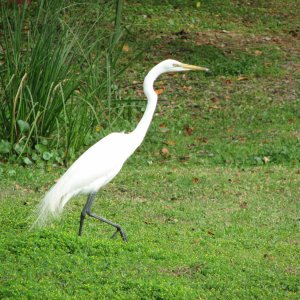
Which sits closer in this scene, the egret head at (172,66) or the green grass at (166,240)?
the green grass at (166,240)

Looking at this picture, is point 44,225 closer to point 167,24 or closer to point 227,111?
point 227,111

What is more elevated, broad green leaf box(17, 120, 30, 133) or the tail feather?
the tail feather

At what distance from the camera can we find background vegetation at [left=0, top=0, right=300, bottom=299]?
20.2ft

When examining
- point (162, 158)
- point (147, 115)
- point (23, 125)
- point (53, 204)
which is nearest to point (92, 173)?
point (53, 204)

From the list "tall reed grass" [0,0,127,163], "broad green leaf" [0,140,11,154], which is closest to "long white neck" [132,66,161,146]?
"tall reed grass" [0,0,127,163]

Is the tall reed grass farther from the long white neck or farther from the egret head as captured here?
the long white neck

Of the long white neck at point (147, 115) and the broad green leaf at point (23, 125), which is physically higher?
the long white neck at point (147, 115)

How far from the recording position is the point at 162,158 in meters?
11.1

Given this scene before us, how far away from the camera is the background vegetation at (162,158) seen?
6160 millimetres

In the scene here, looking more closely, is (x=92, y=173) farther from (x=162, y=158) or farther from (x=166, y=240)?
(x=162, y=158)

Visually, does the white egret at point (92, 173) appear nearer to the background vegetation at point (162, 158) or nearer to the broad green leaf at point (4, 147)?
the background vegetation at point (162, 158)

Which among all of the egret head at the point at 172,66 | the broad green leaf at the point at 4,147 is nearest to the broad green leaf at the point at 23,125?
the broad green leaf at the point at 4,147

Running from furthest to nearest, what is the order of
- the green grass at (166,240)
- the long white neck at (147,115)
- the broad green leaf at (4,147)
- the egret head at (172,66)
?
1. the broad green leaf at (4,147)
2. the egret head at (172,66)
3. the long white neck at (147,115)
4. the green grass at (166,240)

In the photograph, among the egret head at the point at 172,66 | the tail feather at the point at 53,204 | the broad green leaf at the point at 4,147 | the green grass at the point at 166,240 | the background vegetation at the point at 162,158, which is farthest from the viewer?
the broad green leaf at the point at 4,147
